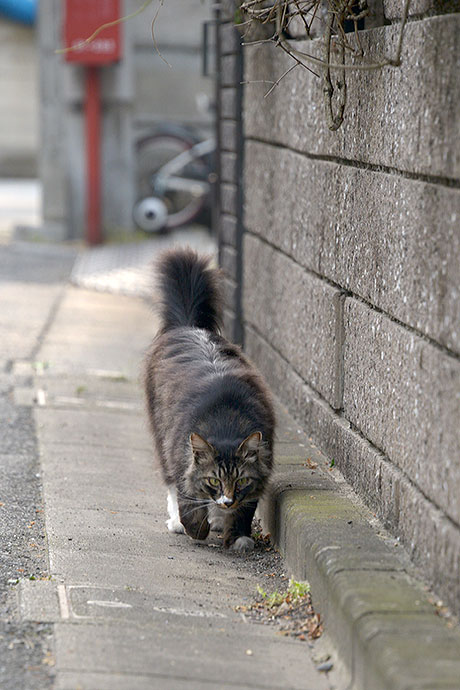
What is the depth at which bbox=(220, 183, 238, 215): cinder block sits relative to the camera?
7270 mm

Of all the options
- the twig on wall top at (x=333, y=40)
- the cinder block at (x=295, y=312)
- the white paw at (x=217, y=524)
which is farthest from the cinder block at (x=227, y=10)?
the white paw at (x=217, y=524)

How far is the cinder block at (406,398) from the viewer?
326 centimetres

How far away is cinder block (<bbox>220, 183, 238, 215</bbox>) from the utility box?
238 inches

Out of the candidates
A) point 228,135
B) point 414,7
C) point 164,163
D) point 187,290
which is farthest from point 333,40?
point 164,163

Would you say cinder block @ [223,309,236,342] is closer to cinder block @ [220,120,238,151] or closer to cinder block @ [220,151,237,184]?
cinder block @ [220,151,237,184]

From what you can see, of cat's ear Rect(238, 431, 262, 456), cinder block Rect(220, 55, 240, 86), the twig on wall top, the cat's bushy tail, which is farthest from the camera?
cinder block Rect(220, 55, 240, 86)

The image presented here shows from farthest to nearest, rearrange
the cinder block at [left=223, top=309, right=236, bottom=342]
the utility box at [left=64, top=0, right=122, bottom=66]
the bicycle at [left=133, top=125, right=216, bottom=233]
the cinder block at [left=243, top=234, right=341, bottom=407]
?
the bicycle at [left=133, top=125, right=216, bottom=233], the utility box at [left=64, top=0, right=122, bottom=66], the cinder block at [left=223, top=309, right=236, bottom=342], the cinder block at [left=243, top=234, right=341, bottom=407]

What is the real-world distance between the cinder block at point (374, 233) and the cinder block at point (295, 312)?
0.11 m

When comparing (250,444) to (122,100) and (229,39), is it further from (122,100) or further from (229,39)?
(122,100)

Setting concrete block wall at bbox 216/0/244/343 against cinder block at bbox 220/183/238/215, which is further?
cinder block at bbox 220/183/238/215

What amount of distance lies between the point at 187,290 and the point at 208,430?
3.36 ft

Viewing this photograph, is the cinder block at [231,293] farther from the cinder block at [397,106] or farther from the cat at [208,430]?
the cat at [208,430]

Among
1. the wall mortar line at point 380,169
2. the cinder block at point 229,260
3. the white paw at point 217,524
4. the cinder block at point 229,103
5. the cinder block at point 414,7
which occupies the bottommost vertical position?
the white paw at point 217,524

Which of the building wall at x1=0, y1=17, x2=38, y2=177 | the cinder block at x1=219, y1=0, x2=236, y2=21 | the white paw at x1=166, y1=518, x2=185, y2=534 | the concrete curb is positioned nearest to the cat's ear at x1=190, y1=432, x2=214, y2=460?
the concrete curb
